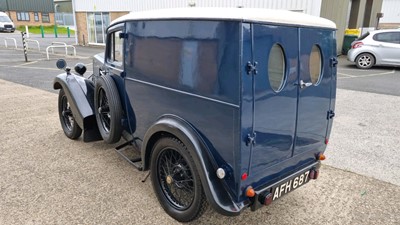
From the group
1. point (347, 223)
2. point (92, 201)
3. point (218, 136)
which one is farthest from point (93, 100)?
point (347, 223)

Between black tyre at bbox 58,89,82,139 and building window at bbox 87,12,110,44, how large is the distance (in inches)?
638

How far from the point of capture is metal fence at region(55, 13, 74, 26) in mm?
40594

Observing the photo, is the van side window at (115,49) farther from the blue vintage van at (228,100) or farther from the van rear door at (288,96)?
the van rear door at (288,96)

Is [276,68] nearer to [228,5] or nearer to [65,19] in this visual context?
[228,5]

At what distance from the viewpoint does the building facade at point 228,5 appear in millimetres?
12656

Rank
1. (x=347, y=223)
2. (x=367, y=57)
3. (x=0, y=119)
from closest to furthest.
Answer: (x=347, y=223), (x=0, y=119), (x=367, y=57)

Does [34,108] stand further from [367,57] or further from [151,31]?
[367,57]

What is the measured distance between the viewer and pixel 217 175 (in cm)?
229

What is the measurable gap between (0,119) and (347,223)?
5.70m

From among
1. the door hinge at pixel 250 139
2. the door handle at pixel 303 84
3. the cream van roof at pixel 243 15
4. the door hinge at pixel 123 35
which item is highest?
the cream van roof at pixel 243 15

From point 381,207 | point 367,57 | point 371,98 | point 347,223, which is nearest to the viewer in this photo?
point 347,223

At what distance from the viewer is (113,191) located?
3188 millimetres

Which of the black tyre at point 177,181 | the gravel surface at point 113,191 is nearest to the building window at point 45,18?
the gravel surface at point 113,191

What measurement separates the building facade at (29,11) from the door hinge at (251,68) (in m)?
54.5
